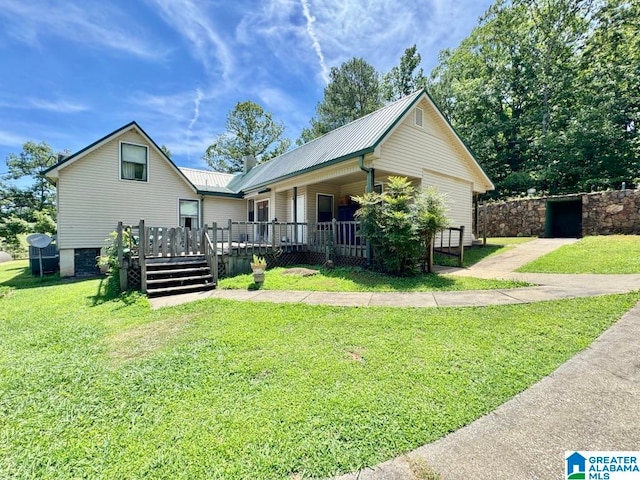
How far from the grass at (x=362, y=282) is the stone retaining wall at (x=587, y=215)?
8166mm

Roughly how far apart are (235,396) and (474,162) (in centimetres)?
1457

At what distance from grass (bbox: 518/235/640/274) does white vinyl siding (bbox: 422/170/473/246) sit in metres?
3.86

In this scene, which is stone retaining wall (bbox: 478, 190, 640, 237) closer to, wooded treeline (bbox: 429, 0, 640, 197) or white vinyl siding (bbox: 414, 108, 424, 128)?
wooded treeline (bbox: 429, 0, 640, 197)

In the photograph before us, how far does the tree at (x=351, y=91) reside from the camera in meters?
28.9

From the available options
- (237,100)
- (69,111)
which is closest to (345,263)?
(69,111)

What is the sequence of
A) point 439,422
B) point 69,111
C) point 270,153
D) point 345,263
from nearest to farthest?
1. point 439,422
2. point 345,263
3. point 69,111
4. point 270,153

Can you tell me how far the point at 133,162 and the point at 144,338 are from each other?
467 inches

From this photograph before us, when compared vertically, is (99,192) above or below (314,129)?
below

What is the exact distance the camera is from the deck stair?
7.29m

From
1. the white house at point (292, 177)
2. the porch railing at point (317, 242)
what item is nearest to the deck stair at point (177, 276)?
the porch railing at point (317, 242)

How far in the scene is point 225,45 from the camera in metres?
13.1

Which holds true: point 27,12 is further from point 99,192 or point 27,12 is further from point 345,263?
point 345,263

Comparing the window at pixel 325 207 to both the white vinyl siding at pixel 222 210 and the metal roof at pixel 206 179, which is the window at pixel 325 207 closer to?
the white vinyl siding at pixel 222 210

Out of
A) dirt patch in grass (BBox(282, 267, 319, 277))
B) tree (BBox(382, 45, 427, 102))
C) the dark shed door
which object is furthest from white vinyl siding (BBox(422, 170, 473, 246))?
tree (BBox(382, 45, 427, 102))
